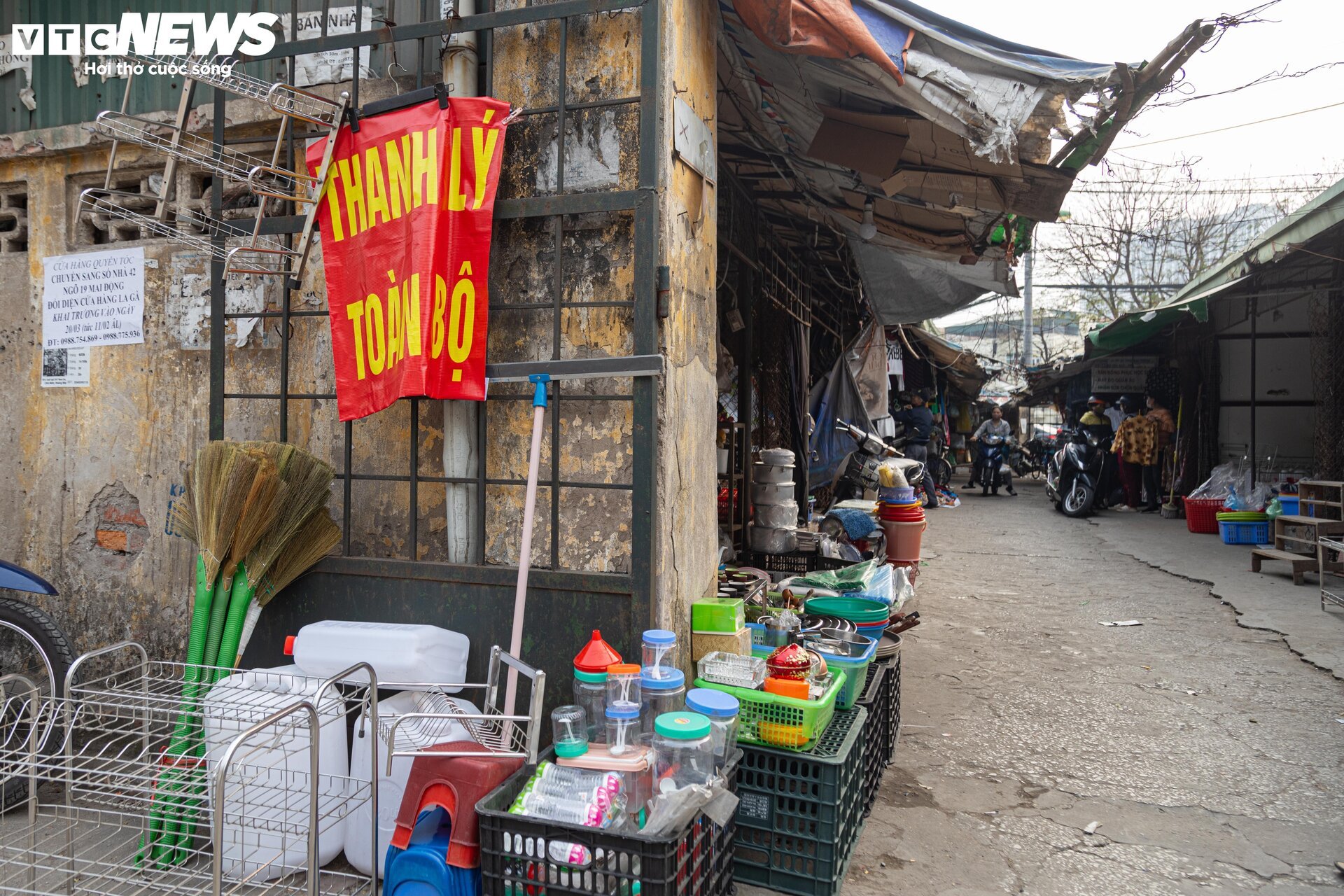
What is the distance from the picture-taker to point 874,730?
3576 millimetres

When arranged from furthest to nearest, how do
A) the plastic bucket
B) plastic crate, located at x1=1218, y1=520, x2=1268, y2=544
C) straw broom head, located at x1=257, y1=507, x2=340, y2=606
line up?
plastic crate, located at x1=1218, y1=520, x2=1268, y2=544
the plastic bucket
straw broom head, located at x1=257, y1=507, x2=340, y2=606

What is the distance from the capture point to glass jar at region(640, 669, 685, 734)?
2.78 meters

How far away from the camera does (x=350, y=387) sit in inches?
135

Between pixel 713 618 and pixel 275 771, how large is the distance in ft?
Result: 5.39

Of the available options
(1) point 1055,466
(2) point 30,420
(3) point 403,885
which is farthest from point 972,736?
(1) point 1055,466

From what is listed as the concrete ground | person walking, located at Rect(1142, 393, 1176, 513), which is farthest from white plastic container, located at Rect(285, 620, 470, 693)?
person walking, located at Rect(1142, 393, 1176, 513)

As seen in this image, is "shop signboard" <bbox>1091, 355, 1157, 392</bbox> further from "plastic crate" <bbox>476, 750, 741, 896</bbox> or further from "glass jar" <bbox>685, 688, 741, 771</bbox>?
"plastic crate" <bbox>476, 750, 741, 896</bbox>

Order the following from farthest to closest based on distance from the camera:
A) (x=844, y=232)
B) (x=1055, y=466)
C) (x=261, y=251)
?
(x=1055, y=466), (x=844, y=232), (x=261, y=251)

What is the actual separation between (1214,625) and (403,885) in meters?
6.19

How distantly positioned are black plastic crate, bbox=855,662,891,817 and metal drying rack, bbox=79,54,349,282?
291cm

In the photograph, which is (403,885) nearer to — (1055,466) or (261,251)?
(261,251)

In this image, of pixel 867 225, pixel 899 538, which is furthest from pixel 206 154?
pixel 899 538

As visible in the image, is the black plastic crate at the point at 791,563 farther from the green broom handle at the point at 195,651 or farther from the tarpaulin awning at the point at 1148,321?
the tarpaulin awning at the point at 1148,321

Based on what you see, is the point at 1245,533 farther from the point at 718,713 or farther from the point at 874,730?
the point at 718,713
